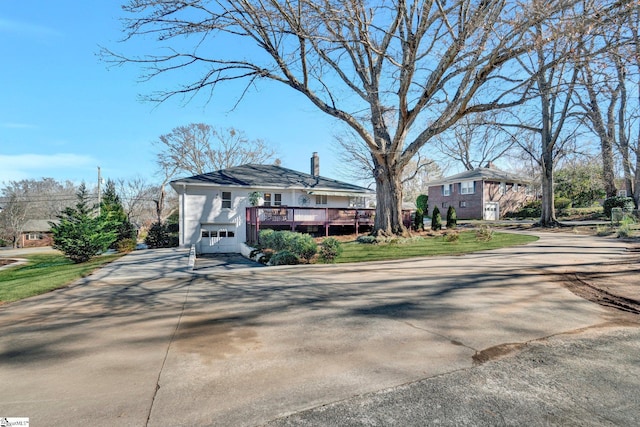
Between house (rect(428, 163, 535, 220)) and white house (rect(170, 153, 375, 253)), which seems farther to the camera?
house (rect(428, 163, 535, 220))

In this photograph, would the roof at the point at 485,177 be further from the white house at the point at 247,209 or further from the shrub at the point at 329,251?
the shrub at the point at 329,251

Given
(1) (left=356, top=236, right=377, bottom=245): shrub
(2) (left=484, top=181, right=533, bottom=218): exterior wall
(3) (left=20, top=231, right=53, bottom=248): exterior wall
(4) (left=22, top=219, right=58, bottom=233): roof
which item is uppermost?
(2) (left=484, top=181, right=533, bottom=218): exterior wall

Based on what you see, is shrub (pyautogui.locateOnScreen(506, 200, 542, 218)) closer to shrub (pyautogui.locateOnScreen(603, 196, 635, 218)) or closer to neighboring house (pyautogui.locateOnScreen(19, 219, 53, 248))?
shrub (pyautogui.locateOnScreen(603, 196, 635, 218))

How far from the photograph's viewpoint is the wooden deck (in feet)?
61.7

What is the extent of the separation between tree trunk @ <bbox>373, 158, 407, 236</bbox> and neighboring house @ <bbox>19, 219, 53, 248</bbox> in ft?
148

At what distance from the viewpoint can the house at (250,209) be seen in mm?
19500

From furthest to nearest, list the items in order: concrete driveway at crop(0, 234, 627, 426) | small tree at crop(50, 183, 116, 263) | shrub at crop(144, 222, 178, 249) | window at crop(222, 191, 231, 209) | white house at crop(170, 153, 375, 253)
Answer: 1. shrub at crop(144, 222, 178, 249)
2. window at crop(222, 191, 231, 209)
3. white house at crop(170, 153, 375, 253)
4. small tree at crop(50, 183, 116, 263)
5. concrete driveway at crop(0, 234, 627, 426)

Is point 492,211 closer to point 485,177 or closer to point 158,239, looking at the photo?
point 485,177

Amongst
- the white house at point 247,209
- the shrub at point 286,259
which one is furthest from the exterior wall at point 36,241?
the shrub at point 286,259

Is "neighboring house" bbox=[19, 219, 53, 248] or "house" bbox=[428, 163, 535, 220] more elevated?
"house" bbox=[428, 163, 535, 220]

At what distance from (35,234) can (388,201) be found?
49476 millimetres

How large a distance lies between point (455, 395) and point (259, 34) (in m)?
11.8

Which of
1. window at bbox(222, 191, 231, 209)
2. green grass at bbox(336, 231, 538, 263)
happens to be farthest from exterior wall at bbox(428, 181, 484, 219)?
window at bbox(222, 191, 231, 209)

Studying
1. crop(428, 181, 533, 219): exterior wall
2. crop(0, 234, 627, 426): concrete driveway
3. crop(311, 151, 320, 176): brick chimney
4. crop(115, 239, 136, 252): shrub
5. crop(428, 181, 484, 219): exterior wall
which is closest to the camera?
crop(0, 234, 627, 426): concrete driveway
